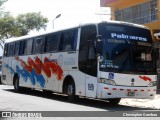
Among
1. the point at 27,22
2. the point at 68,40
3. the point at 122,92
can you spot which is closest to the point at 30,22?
the point at 27,22

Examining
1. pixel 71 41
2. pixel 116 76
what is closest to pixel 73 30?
pixel 71 41

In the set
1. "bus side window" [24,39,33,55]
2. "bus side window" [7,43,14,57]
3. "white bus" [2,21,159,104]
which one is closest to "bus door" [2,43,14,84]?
"bus side window" [7,43,14,57]

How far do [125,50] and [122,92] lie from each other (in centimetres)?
155

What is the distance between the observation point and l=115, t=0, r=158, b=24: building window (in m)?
24.8

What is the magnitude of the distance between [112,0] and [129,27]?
12771 millimetres

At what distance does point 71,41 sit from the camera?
53.9 ft

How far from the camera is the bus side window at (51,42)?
1795cm

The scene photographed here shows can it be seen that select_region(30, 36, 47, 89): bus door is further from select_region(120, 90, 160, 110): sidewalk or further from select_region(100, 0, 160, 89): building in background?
select_region(100, 0, 160, 89): building in background

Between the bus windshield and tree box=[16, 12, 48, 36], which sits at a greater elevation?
tree box=[16, 12, 48, 36]

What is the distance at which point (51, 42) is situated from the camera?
18516mm

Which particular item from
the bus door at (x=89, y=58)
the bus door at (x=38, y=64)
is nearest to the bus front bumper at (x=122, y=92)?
the bus door at (x=89, y=58)

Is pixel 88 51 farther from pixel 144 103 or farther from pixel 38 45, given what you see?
pixel 38 45

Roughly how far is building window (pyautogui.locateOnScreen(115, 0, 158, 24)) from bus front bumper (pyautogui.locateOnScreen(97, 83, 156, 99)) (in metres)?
10.5

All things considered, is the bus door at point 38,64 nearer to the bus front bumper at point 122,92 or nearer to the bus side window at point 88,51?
the bus side window at point 88,51
